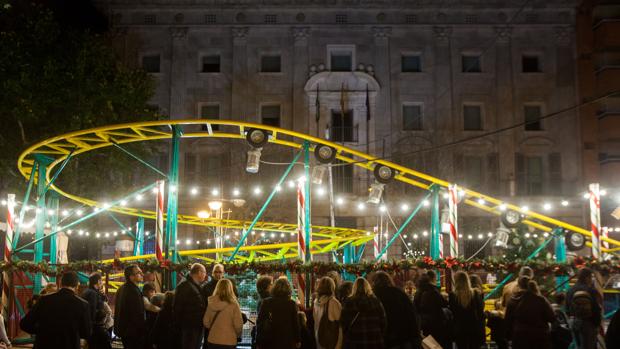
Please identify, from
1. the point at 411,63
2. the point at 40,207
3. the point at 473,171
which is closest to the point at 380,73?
the point at 411,63

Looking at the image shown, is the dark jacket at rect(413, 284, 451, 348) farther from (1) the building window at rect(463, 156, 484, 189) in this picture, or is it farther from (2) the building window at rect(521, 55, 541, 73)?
(2) the building window at rect(521, 55, 541, 73)

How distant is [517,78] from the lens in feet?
130

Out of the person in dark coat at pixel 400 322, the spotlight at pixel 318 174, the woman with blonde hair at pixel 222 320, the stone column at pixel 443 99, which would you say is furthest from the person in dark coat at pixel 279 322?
the stone column at pixel 443 99

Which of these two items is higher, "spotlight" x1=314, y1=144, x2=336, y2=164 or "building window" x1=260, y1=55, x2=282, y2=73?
"building window" x1=260, y1=55, x2=282, y2=73

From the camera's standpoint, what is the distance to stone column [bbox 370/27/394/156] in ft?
127

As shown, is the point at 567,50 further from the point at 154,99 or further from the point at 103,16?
the point at 103,16

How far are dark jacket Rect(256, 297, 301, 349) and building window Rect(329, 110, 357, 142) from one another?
30933mm

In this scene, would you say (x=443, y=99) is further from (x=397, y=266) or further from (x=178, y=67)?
(x=397, y=266)

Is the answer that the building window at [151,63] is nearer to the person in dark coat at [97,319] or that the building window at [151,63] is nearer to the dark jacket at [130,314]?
the person in dark coat at [97,319]

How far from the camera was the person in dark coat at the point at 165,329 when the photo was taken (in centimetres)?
886

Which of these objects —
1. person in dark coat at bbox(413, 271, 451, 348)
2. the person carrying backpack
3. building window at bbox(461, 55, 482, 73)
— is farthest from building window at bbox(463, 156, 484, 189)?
person in dark coat at bbox(413, 271, 451, 348)

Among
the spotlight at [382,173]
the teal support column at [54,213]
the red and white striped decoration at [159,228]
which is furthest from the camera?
the teal support column at [54,213]

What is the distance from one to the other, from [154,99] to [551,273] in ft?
104

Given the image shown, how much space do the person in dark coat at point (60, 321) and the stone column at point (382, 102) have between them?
3156cm
